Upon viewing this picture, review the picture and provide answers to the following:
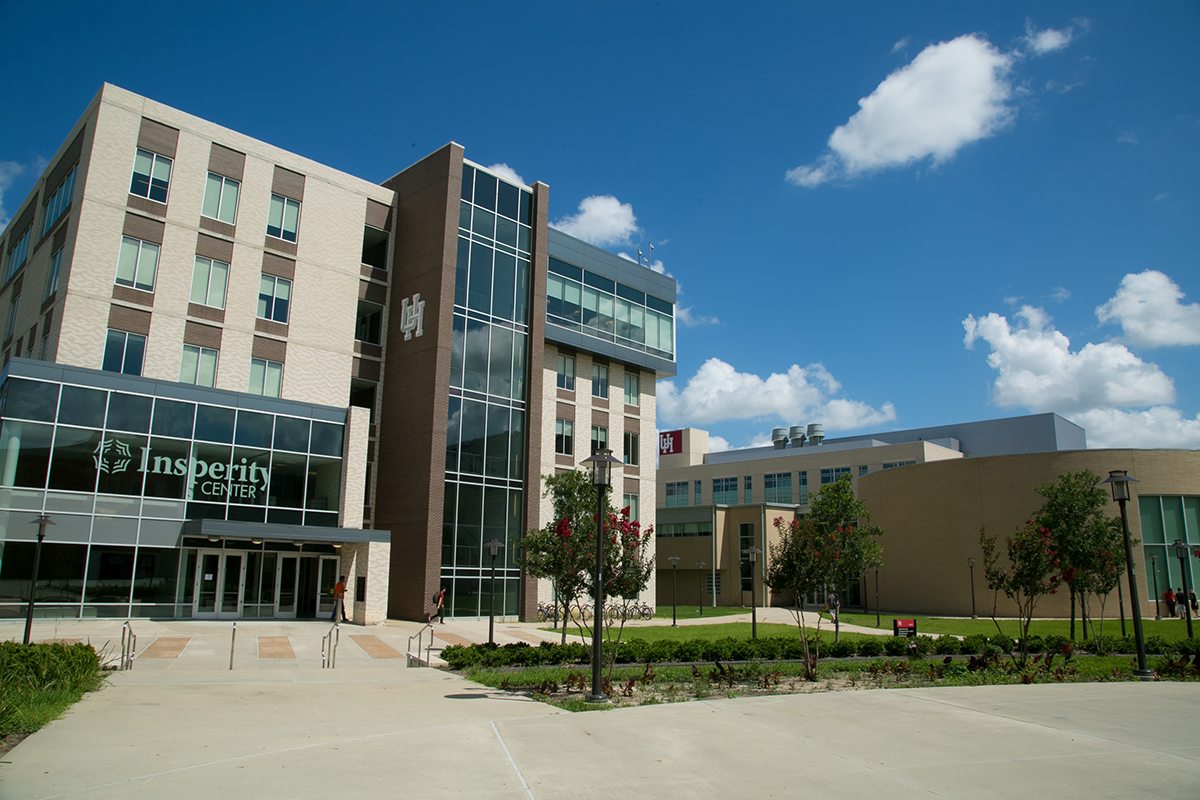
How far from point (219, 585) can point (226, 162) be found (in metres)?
17.3

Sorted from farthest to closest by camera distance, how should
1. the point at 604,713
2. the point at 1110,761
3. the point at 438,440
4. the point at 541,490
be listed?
the point at 541,490 < the point at 438,440 < the point at 604,713 < the point at 1110,761

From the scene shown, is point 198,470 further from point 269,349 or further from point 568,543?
point 568,543

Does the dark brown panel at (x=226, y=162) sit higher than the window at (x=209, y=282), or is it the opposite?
the dark brown panel at (x=226, y=162)

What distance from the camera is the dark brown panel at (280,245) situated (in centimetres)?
3281

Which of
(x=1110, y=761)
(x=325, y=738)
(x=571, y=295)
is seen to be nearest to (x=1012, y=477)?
(x=571, y=295)

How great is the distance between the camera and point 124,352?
28562 millimetres

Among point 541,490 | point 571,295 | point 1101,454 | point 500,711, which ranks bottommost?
point 500,711

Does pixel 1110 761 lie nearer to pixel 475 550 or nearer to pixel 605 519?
pixel 605 519

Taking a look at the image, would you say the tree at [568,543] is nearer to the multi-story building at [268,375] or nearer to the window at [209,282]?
the multi-story building at [268,375]

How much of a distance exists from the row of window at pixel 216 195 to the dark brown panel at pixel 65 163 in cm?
60

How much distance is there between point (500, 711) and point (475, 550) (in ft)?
74.3

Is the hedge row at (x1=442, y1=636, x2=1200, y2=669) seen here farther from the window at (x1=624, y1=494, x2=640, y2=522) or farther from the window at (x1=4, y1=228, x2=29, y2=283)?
the window at (x1=4, y1=228, x2=29, y2=283)

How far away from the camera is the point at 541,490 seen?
3775 centimetres

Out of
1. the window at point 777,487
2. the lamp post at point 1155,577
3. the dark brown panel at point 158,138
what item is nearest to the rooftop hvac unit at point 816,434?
the window at point 777,487
